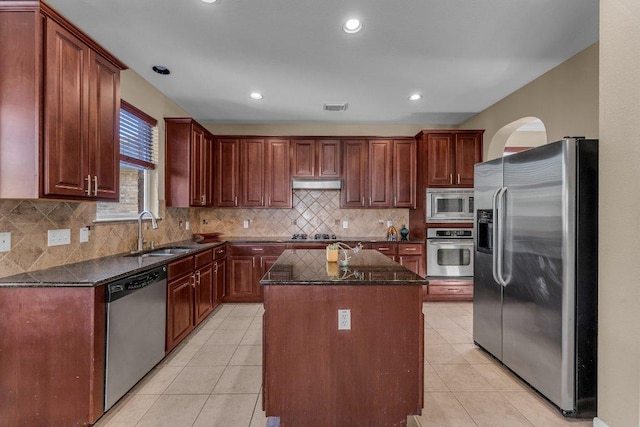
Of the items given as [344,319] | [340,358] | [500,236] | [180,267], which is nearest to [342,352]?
[340,358]

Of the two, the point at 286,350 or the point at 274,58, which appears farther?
the point at 274,58

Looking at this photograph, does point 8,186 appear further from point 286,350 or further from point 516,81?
point 516,81

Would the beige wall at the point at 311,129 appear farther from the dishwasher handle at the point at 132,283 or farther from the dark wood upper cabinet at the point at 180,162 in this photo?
the dishwasher handle at the point at 132,283

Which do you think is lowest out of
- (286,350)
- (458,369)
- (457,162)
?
(458,369)

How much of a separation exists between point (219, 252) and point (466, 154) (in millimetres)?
3769

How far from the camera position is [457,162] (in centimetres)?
467

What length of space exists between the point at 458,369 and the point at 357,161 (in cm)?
317

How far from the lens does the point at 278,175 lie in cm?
497

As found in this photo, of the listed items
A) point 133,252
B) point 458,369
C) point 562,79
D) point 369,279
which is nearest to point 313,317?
point 369,279

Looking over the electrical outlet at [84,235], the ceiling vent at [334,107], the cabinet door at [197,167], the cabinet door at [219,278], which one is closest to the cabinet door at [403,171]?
the ceiling vent at [334,107]

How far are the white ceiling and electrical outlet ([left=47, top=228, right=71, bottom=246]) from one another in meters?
1.64

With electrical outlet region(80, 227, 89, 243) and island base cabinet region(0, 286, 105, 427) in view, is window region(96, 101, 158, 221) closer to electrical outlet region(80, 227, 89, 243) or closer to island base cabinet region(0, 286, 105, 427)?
electrical outlet region(80, 227, 89, 243)

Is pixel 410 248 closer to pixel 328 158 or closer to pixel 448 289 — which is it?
pixel 448 289

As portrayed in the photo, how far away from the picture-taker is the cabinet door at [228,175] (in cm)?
496
